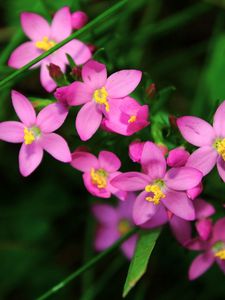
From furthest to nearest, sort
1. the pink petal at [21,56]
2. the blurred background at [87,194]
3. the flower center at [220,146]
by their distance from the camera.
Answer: the blurred background at [87,194] < the pink petal at [21,56] < the flower center at [220,146]

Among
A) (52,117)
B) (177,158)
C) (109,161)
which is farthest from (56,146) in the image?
(177,158)

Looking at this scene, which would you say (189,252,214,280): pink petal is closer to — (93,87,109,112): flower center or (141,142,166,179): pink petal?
(141,142,166,179): pink petal

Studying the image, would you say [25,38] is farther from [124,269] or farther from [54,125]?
[124,269]

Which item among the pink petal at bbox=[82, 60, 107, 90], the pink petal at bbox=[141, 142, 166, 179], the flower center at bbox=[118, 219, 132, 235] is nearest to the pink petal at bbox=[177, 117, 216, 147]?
the pink petal at bbox=[141, 142, 166, 179]

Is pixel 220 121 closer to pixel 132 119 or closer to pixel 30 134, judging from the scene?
pixel 132 119


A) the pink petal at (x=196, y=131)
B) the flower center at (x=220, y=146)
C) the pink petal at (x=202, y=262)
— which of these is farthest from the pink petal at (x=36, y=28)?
the pink petal at (x=202, y=262)

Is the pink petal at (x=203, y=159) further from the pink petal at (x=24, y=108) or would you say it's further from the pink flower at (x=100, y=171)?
the pink petal at (x=24, y=108)
